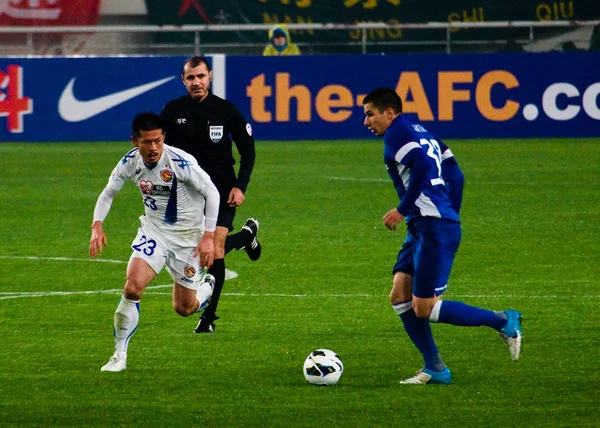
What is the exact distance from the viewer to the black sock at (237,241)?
952cm

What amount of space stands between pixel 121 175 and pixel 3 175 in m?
11.5

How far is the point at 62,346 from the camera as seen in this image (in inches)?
324

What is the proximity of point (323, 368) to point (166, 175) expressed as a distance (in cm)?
153

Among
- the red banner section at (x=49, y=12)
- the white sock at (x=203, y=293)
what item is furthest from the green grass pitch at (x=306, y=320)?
the red banner section at (x=49, y=12)

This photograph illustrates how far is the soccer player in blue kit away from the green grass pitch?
33 cm

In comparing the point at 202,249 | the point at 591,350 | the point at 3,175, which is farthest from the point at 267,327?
the point at 3,175

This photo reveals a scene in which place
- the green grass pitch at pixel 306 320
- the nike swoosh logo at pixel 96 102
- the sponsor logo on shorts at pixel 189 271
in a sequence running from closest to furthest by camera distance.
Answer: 1. the green grass pitch at pixel 306 320
2. the sponsor logo on shorts at pixel 189 271
3. the nike swoosh logo at pixel 96 102

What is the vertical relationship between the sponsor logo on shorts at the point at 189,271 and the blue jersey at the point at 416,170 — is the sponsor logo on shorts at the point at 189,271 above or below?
below

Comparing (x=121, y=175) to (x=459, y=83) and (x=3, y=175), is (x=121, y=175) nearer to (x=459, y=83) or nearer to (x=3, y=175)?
(x=3, y=175)

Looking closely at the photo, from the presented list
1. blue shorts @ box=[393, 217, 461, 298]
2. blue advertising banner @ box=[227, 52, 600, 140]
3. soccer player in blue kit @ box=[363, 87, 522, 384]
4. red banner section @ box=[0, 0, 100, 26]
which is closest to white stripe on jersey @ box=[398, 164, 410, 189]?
soccer player in blue kit @ box=[363, 87, 522, 384]

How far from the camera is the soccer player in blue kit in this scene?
6.91 meters

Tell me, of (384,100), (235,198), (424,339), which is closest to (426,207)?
(384,100)

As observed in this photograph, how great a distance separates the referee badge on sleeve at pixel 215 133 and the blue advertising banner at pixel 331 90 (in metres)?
13.7

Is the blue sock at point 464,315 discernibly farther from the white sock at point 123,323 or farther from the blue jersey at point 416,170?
the white sock at point 123,323
